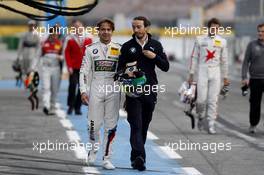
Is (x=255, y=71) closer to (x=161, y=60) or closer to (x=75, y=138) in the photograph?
(x=75, y=138)

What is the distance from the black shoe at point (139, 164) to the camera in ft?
32.1

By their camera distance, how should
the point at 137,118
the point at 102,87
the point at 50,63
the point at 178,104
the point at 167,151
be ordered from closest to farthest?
the point at 137,118
the point at 102,87
the point at 167,151
the point at 50,63
the point at 178,104

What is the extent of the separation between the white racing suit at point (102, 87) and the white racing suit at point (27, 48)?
30.5 ft

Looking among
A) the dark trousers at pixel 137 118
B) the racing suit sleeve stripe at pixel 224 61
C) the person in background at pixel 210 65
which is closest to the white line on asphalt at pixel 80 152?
the dark trousers at pixel 137 118

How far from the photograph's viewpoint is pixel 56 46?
16.6m

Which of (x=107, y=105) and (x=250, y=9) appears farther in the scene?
(x=250, y=9)

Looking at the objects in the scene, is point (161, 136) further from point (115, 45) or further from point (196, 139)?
point (115, 45)

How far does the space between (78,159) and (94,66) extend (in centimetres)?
133

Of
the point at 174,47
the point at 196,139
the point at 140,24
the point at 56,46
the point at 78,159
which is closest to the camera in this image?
the point at 140,24

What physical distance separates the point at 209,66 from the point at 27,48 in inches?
310

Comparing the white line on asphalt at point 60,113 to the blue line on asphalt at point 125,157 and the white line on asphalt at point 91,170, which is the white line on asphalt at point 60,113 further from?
the white line on asphalt at point 91,170

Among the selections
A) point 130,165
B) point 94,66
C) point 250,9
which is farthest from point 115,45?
point 250,9

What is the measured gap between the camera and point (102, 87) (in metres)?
10.0

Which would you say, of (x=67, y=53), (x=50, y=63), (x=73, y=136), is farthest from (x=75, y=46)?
(x=73, y=136)
